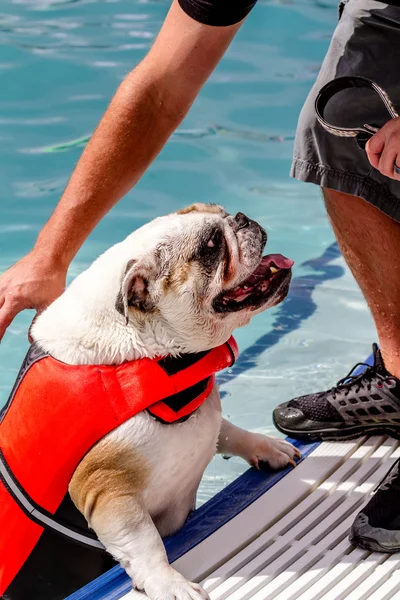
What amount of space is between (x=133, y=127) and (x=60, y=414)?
3.28 feet

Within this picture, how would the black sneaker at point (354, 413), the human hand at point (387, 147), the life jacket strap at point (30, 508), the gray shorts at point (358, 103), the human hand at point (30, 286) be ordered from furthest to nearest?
the black sneaker at point (354, 413)
the gray shorts at point (358, 103)
the human hand at point (30, 286)
the life jacket strap at point (30, 508)
the human hand at point (387, 147)

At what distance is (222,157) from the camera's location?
20.7 ft

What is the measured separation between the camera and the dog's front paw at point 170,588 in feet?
7.39

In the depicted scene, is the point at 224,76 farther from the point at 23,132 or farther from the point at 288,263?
the point at 288,263

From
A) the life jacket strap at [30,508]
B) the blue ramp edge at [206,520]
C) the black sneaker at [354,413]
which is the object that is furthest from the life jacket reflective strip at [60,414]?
the black sneaker at [354,413]

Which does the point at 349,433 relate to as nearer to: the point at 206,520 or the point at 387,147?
the point at 206,520

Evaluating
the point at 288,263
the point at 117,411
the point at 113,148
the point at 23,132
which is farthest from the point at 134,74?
the point at 23,132

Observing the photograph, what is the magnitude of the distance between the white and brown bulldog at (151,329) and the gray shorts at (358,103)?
2.23 feet

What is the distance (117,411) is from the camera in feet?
7.60

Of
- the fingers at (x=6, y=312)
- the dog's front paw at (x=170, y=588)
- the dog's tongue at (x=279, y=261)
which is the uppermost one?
the dog's tongue at (x=279, y=261)

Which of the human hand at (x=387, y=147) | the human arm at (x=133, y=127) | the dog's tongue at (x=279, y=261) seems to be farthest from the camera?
the human arm at (x=133, y=127)

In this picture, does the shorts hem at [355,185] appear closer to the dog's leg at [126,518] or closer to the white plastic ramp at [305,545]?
the white plastic ramp at [305,545]

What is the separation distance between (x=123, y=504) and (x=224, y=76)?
534 centimetres

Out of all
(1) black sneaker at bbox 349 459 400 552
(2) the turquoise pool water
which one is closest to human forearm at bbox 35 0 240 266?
(1) black sneaker at bbox 349 459 400 552
